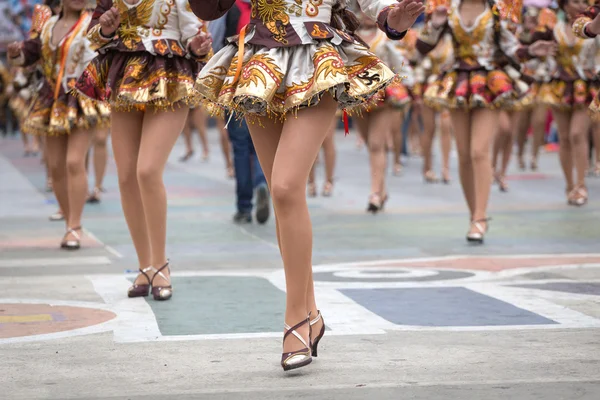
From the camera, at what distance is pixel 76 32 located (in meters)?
9.09

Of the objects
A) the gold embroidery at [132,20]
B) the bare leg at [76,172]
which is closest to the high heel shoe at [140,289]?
the gold embroidery at [132,20]

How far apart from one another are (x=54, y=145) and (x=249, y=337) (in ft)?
15.2

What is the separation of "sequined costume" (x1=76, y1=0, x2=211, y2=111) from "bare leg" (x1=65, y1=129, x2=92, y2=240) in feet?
8.00

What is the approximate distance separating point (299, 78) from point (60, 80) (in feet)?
15.3

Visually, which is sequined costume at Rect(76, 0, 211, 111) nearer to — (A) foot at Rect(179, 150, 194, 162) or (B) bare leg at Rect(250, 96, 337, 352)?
(B) bare leg at Rect(250, 96, 337, 352)

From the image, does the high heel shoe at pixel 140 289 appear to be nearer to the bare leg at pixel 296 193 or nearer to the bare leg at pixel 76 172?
the bare leg at pixel 296 193

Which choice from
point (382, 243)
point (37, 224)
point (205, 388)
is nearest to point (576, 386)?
point (205, 388)

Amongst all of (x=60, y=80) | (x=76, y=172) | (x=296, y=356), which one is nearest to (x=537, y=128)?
(x=76, y=172)

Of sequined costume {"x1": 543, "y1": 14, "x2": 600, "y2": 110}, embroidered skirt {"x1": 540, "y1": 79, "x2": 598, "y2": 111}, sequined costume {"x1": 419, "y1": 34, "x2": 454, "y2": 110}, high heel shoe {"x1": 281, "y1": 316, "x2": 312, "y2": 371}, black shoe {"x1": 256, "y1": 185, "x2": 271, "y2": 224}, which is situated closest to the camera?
high heel shoe {"x1": 281, "y1": 316, "x2": 312, "y2": 371}

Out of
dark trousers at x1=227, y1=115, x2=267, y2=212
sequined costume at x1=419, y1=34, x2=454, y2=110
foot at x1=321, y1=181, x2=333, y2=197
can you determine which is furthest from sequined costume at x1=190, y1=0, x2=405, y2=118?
sequined costume at x1=419, y1=34, x2=454, y2=110

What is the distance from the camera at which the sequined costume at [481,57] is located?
31.2 ft

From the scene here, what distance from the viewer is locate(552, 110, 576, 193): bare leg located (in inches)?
503

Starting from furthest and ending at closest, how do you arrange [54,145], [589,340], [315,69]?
[54,145]
[589,340]
[315,69]

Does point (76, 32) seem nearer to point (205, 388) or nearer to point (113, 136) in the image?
point (113, 136)
